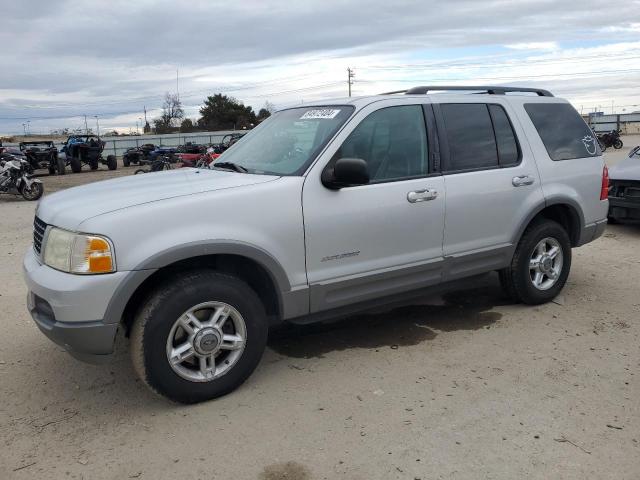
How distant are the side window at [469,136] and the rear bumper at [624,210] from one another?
4.58 meters

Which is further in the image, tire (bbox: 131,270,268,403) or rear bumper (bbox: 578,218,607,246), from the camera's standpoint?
rear bumper (bbox: 578,218,607,246)

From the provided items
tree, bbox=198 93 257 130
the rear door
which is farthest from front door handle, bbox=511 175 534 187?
tree, bbox=198 93 257 130

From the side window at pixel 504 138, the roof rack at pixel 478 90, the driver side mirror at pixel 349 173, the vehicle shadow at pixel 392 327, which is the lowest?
the vehicle shadow at pixel 392 327

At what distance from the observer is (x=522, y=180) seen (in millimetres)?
4762

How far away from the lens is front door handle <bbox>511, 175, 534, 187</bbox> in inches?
185

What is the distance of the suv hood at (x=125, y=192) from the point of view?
3.30 m

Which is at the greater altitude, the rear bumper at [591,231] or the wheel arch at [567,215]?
the wheel arch at [567,215]

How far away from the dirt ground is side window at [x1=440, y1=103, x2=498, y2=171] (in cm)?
135

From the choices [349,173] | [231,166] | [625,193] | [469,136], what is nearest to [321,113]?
[231,166]

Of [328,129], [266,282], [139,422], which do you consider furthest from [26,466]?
[328,129]

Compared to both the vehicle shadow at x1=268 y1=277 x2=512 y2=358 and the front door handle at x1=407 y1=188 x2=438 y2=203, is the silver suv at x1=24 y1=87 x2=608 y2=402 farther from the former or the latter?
the vehicle shadow at x1=268 y1=277 x2=512 y2=358

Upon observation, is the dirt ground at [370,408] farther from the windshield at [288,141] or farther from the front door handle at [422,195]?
the windshield at [288,141]

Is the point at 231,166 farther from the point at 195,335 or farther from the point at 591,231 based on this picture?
the point at 591,231

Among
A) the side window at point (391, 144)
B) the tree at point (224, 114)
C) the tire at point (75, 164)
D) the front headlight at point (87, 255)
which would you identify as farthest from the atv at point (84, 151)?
the tree at point (224, 114)
